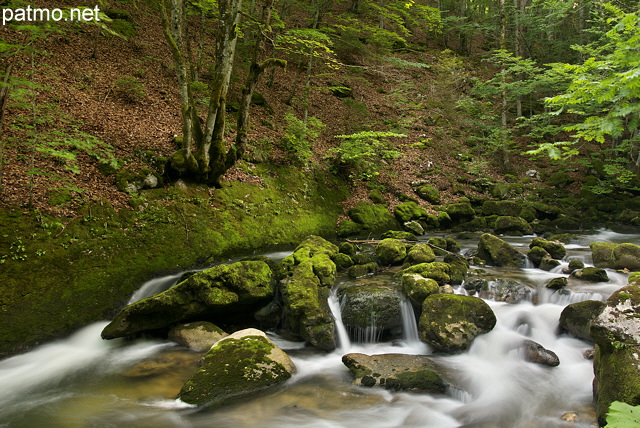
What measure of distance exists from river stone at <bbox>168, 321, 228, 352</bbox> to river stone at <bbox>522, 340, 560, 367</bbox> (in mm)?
5125

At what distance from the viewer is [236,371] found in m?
4.74

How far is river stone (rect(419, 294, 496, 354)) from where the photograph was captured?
5.64 meters

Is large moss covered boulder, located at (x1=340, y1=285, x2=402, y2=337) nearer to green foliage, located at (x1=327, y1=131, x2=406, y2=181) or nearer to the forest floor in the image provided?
the forest floor

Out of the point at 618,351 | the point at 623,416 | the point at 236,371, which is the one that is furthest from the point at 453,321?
the point at 623,416

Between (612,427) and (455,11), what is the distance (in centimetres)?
4104

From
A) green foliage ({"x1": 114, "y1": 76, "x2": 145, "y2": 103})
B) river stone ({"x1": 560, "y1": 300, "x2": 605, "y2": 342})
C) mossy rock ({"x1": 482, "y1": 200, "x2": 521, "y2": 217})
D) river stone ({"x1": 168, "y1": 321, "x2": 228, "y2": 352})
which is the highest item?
green foliage ({"x1": 114, "y1": 76, "x2": 145, "y2": 103})

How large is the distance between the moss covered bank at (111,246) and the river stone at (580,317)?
654 centimetres

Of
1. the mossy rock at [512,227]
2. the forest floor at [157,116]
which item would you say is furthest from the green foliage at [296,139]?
the mossy rock at [512,227]

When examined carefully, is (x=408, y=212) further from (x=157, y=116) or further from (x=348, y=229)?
(x=157, y=116)

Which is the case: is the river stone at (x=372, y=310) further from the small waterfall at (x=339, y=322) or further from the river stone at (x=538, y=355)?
the river stone at (x=538, y=355)

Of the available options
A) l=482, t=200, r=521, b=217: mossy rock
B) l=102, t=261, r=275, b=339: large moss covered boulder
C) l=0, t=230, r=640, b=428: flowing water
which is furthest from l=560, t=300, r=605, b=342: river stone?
l=482, t=200, r=521, b=217: mossy rock

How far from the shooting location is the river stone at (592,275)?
7211mm

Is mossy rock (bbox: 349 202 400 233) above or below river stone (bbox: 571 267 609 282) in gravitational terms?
above

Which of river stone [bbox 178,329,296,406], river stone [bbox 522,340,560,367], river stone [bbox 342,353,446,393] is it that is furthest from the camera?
river stone [bbox 522,340,560,367]
